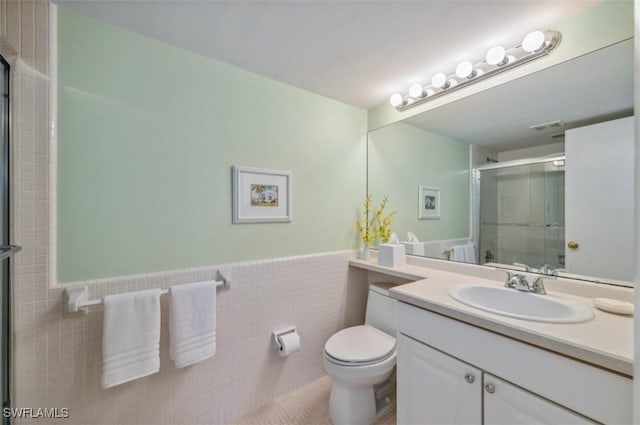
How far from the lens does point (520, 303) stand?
121 centimetres

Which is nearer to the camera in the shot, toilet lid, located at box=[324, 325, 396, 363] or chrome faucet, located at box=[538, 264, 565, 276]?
chrome faucet, located at box=[538, 264, 565, 276]

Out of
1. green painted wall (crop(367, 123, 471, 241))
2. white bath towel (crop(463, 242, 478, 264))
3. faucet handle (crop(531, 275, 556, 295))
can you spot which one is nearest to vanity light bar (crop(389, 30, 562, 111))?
green painted wall (crop(367, 123, 471, 241))

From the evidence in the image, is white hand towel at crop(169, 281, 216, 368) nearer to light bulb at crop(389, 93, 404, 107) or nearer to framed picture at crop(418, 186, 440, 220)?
framed picture at crop(418, 186, 440, 220)

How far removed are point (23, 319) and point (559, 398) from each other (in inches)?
78.3

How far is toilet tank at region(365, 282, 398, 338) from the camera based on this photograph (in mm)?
1708

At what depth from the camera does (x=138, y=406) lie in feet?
4.16

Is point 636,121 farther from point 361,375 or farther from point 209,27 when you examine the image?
point 209,27

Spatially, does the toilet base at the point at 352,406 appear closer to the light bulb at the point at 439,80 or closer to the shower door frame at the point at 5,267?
the shower door frame at the point at 5,267

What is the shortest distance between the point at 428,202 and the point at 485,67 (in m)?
0.89

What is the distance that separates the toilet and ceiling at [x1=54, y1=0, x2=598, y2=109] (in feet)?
5.12

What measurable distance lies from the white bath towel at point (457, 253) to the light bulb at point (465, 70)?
104cm

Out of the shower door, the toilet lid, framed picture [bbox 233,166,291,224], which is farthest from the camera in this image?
framed picture [bbox 233,166,291,224]

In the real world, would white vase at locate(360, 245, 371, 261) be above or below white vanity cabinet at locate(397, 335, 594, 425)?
above
